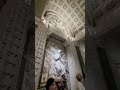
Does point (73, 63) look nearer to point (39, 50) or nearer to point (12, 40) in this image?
point (39, 50)

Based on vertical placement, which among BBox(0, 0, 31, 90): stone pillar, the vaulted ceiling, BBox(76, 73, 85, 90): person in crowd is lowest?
BBox(76, 73, 85, 90): person in crowd

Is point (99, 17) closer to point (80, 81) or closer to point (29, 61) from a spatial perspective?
point (29, 61)

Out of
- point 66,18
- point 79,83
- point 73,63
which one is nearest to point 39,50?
point 73,63

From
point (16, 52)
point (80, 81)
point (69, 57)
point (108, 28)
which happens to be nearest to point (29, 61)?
point (16, 52)

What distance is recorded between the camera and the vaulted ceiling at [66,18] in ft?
13.8

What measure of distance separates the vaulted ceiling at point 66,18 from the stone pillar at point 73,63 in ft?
1.90

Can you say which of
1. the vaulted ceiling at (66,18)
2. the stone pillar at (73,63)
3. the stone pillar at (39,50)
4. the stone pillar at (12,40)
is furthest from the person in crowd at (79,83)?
the stone pillar at (12,40)

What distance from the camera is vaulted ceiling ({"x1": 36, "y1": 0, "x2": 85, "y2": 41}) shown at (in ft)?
13.8

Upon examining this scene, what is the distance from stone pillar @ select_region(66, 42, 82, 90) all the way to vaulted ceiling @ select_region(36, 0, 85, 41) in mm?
581

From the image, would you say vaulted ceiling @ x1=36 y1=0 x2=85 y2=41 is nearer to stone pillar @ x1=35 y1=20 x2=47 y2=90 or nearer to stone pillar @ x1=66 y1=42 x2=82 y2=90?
stone pillar @ x1=66 y1=42 x2=82 y2=90

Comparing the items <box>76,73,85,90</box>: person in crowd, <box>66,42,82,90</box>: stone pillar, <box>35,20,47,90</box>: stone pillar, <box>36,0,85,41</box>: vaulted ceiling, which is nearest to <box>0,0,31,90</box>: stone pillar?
<box>35,20,47,90</box>: stone pillar

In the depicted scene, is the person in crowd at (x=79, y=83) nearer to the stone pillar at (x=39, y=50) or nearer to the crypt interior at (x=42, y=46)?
the crypt interior at (x=42, y=46)

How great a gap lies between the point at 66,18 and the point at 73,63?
2326 millimetres

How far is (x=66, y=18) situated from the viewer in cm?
483
